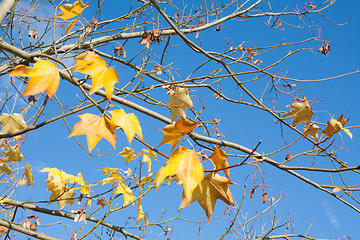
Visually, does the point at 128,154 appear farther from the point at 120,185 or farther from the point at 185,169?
the point at 185,169

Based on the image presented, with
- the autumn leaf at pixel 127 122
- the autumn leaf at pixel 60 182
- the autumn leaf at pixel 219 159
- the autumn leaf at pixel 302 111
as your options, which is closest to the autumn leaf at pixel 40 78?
the autumn leaf at pixel 127 122

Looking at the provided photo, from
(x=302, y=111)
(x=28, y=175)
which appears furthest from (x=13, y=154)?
(x=302, y=111)

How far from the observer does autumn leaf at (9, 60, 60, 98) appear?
1.05 m

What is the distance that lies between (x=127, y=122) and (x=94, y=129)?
6.4 inches

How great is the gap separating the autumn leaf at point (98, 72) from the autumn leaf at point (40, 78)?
118 millimetres

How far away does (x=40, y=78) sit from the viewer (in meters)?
1.07

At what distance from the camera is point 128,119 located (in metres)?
1.20

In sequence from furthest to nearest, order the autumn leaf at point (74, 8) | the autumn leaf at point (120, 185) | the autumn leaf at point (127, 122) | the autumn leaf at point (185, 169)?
the autumn leaf at point (120, 185)
the autumn leaf at point (74, 8)
the autumn leaf at point (127, 122)
the autumn leaf at point (185, 169)

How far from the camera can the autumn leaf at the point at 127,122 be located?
1146mm

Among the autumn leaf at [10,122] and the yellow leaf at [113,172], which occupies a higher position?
the autumn leaf at [10,122]

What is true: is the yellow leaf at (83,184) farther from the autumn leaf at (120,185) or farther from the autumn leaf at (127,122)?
the autumn leaf at (127,122)

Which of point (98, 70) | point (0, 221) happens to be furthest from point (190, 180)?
point (0, 221)

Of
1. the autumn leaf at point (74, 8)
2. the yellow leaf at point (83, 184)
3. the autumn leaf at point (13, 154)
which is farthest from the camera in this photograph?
the autumn leaf at point (13, 154)

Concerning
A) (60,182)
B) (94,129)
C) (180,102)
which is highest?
(180,102)
